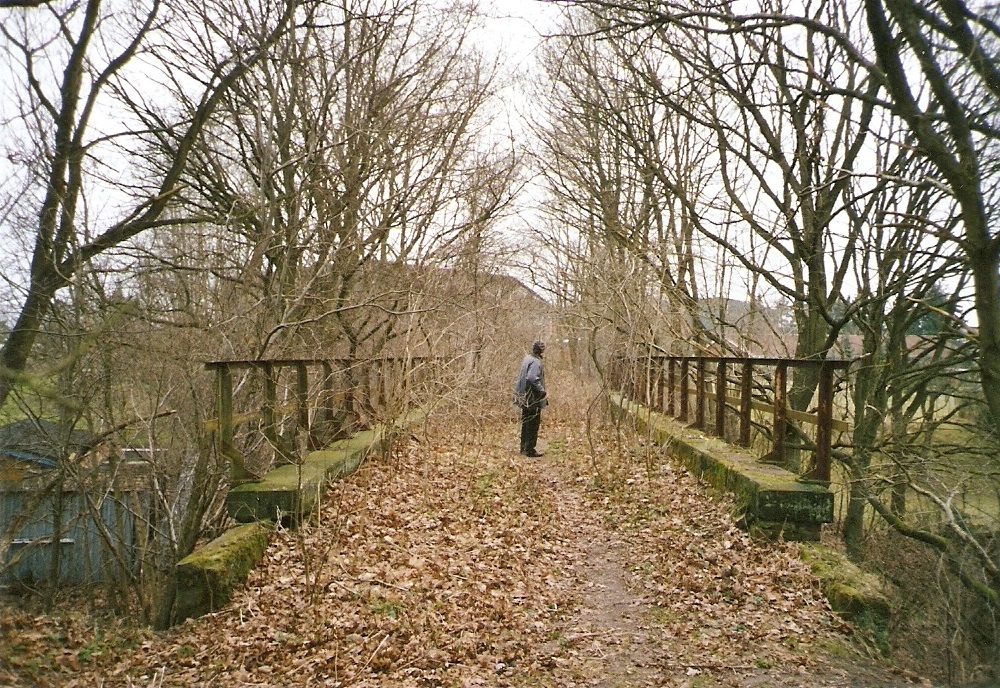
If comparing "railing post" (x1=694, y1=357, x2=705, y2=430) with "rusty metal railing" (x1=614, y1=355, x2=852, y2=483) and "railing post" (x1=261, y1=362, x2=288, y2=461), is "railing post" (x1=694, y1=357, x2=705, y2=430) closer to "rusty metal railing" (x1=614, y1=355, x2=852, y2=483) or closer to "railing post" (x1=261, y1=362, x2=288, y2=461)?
"rusty metal railing" (x1=614, y1=355, x2=852, y2=483)

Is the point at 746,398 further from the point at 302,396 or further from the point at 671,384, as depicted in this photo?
the point at 302,396

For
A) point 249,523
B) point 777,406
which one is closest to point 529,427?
point 777,406

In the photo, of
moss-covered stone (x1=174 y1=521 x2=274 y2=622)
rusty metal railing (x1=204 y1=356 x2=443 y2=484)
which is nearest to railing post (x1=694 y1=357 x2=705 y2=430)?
rusty metal railing (x1=204 y1=356 x2=443 y2=484)

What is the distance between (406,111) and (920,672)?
1005 centimetres

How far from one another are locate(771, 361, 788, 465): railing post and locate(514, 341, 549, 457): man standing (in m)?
4.97

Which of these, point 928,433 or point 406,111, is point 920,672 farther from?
point 406,111

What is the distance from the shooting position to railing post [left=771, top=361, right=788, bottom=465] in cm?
814

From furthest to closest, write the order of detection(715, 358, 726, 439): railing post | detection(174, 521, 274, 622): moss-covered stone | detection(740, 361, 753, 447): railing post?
detection(715, 358, 726, 439): railing post
detection(740, 361, 753, 447): railing post
detection(174, 521, 274, 622): moss-covered stone

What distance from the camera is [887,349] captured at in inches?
475

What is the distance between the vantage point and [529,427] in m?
13.3

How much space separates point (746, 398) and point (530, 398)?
4.57m


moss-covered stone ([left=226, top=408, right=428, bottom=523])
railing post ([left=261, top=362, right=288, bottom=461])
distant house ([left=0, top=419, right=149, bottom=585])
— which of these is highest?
railing post ([left=261, top=362, right=288, bottom=461])

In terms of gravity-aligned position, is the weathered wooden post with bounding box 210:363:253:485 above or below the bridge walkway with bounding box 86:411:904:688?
above

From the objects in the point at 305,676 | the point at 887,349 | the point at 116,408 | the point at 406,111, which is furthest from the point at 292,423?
the point at 887,349
